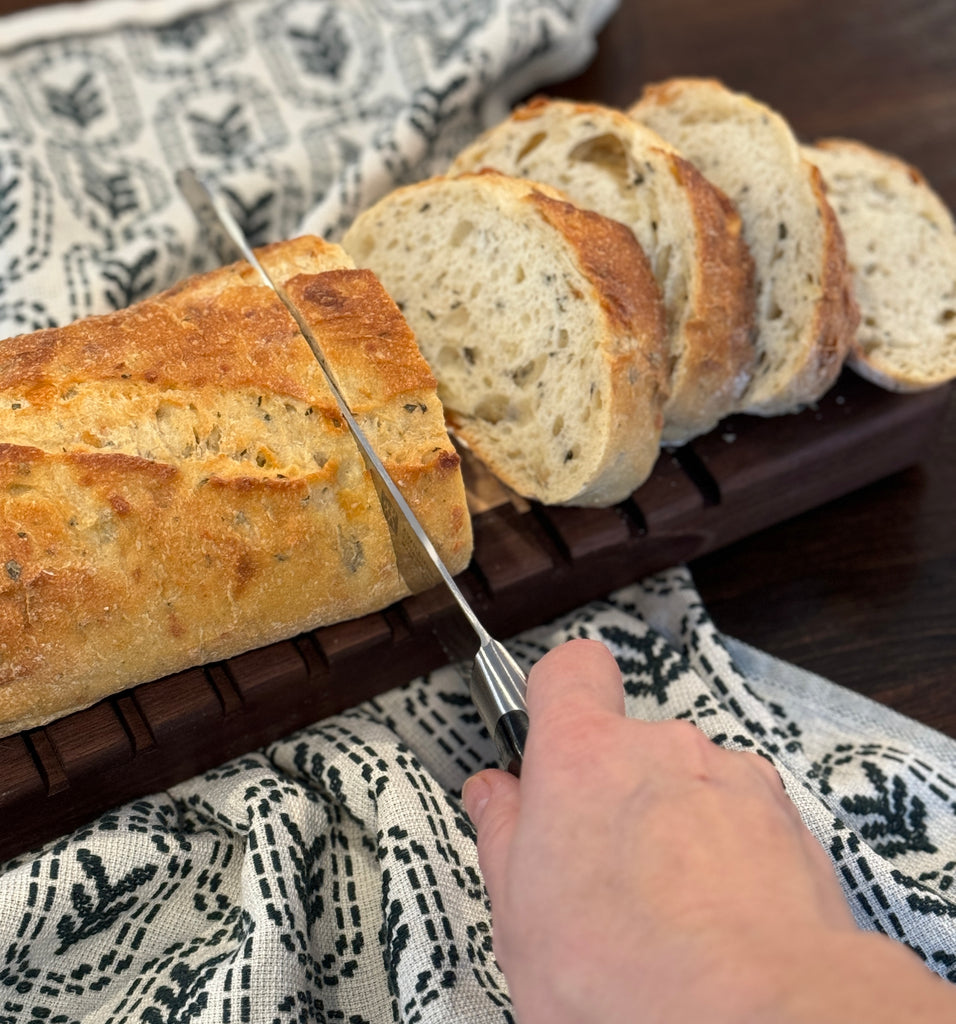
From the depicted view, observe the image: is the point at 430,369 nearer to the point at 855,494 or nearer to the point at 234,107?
the point at 855,494

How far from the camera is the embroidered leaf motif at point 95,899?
1.63m

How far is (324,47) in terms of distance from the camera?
306 cm

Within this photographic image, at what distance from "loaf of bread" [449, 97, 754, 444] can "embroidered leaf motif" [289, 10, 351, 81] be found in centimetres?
106

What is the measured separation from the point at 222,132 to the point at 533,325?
149 centimetres

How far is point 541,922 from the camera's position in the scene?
1053 millimetres

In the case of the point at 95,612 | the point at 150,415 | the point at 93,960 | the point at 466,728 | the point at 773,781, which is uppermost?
the point at 773,781

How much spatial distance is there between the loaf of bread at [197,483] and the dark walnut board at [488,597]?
0.06 m

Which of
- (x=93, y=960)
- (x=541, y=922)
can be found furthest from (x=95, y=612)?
(x=541, y=922)

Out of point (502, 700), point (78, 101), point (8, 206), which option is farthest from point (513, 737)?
point (78, 101)

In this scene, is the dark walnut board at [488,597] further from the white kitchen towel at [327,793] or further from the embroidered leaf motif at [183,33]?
the embroidered leaf motif at [183,33]

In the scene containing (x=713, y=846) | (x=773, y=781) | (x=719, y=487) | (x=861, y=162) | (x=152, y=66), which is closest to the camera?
(x=713, y=846)

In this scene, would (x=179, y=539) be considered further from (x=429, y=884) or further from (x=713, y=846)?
(x=713, y=846)

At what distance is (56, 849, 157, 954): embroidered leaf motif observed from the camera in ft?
5.34

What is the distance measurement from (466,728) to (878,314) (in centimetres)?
126
